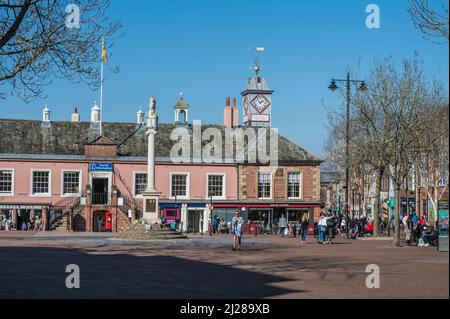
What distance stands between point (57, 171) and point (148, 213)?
57.8 ft

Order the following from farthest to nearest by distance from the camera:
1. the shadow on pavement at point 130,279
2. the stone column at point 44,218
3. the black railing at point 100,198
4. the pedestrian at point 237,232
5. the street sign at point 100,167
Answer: the street sign at point 100,167
the black railing at point 100,198
the stone column at point 44,218
the pedestrian at point 237,232
the shadow on pavement at point 130,279

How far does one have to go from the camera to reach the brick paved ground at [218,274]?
1521 centimetres

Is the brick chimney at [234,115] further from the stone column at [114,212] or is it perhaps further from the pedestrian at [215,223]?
the stone column at [114,212]

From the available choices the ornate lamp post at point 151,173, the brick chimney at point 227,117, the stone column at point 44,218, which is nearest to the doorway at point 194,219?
the brick chimney at point 227,117

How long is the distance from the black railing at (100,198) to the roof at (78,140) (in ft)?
11.9

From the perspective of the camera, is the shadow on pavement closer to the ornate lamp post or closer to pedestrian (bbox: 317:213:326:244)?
pedestrian (bbox: 317:213:326:244)

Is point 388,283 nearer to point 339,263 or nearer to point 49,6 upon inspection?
point 339,263

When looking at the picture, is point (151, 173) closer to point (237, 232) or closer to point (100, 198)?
point (237, 232)

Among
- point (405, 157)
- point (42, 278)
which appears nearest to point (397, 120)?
point (405, 157)

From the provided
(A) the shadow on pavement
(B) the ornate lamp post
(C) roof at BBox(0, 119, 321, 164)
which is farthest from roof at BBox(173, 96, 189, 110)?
(A) the shadow on pavement

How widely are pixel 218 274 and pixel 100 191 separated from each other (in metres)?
41.4

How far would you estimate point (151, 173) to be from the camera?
43938 millimetres

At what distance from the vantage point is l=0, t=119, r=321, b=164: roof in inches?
2352

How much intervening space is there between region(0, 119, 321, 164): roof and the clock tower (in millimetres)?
6539
